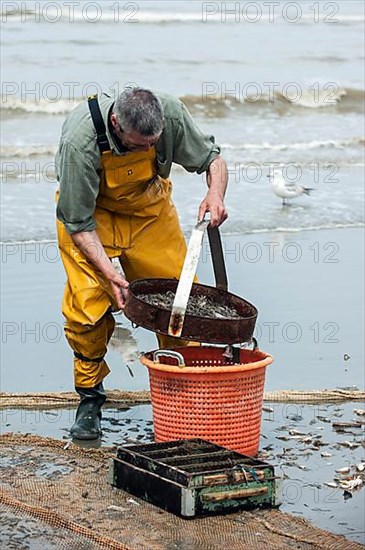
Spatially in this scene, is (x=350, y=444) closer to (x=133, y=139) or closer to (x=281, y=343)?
(x=133, y=139)

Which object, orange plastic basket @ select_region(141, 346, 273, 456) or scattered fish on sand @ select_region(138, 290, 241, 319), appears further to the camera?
scattered fish on sand @ select_region(138, 290, 241, 319)

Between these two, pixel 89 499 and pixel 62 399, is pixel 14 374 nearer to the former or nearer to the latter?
pixel 62 399

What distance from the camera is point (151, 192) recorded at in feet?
19.8

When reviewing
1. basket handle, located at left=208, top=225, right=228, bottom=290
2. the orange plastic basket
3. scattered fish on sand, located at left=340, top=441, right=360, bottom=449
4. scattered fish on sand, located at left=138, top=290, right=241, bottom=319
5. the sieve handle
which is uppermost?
basket handle, located at left=208, top=225, right=228, bottom=290

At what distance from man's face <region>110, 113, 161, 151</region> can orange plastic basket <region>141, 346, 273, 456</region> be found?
35.3 inches

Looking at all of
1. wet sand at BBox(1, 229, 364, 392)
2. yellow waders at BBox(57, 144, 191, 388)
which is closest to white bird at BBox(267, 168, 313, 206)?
wet sand at BBox(1, 229, 364, 392)

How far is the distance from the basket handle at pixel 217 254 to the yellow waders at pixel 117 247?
1.24 ft

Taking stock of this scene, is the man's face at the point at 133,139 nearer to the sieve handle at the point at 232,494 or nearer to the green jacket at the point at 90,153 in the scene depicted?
the green jacket at the point at 90,153

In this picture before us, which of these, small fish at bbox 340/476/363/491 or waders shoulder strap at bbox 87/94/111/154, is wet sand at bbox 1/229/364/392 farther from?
waders shoulder strap at bbox 87/94/111/154

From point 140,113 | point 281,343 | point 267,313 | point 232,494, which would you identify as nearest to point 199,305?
point 140,113

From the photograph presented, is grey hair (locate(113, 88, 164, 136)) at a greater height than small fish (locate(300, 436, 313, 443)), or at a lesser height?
greater

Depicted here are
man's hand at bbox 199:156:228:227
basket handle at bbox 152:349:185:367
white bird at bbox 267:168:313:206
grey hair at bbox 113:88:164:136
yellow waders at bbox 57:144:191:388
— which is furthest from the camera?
white bird at bbox 267:168:313:206

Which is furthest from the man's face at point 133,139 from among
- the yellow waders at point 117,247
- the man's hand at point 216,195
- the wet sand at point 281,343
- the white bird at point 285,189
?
the white bird at point 285,189

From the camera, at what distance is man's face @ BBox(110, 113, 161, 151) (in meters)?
5.35
